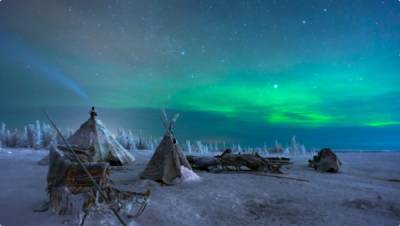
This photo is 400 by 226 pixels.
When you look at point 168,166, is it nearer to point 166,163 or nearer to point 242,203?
point 166,163

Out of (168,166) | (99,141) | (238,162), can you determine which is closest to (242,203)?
(168,166)

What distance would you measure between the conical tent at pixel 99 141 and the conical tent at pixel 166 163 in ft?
18.1

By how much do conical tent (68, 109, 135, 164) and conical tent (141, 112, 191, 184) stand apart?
5511 millimetres

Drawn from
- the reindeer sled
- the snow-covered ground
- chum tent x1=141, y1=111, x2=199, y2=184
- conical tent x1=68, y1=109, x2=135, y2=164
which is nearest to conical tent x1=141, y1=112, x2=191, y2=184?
chum tent x1=141, y1=111, x2=199, y2=184

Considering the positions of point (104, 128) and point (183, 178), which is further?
point (104, 128)

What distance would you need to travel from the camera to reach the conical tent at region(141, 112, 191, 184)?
8844mm

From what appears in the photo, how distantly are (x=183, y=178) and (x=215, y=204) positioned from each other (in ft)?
9.51

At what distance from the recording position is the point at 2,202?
18.8ft

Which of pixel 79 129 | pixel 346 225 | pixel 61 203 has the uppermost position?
pixel 79 129

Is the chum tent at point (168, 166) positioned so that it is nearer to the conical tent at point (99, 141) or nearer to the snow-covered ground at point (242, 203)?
the snow-covered ground at point (242, 203)

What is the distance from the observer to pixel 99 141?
1436cm

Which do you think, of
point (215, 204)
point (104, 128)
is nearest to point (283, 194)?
point (215, 204)

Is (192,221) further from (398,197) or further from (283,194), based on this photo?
(398,197)

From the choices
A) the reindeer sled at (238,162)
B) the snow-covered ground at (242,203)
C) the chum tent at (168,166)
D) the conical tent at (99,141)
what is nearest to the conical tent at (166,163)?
the chum tent at (168,166)
